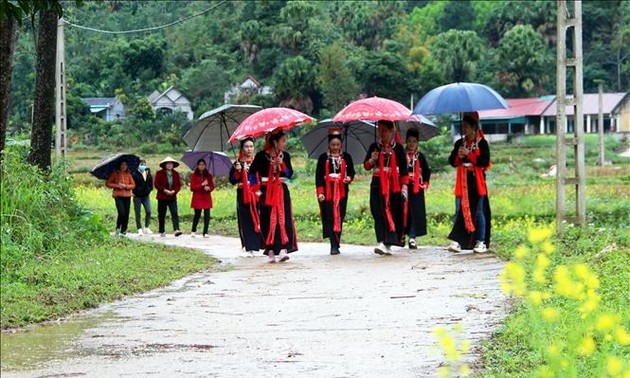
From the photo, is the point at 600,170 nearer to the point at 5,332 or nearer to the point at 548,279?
the point at 548,279

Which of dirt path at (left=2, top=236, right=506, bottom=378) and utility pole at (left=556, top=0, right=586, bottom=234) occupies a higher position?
utility pole at (left=556, top=0, right=586, bottom=234)

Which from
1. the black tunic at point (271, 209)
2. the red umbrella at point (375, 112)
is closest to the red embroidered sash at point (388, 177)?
the red umbrella at point (375, 112)

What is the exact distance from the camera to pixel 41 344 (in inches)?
357

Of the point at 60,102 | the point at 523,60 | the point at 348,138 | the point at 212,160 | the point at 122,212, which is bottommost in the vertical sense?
the point at 122,212

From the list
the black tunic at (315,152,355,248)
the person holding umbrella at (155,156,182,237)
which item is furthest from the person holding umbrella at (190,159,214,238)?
the black tunic at (315,152,355,248)

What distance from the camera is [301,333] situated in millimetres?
9828

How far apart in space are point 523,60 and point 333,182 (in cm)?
6748

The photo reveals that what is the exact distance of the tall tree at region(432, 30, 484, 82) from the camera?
8088 centimetres

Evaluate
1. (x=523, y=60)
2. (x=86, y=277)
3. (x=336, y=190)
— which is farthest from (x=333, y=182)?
(x=523, y=60)

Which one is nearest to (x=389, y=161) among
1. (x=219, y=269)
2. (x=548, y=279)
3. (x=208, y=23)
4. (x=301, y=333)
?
(x=219, y=269)

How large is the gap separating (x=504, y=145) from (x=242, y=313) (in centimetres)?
7052

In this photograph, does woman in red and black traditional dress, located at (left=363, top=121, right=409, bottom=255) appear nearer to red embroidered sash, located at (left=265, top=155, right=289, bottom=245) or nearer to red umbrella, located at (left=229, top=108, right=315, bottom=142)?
red umbrella, located at (left=229, top=108, right=315, bottom=142)

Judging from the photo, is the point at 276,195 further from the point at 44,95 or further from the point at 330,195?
the point at 44,95

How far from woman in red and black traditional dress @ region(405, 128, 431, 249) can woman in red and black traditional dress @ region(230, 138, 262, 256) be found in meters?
2.25
